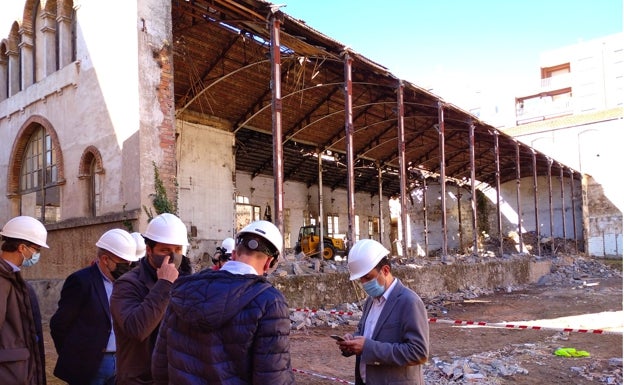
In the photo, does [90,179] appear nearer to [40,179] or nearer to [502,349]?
[40,179]

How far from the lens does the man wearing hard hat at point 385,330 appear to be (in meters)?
2.88

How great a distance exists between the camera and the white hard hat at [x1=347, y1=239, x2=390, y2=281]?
10.1 ft

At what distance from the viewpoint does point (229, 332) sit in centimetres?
198

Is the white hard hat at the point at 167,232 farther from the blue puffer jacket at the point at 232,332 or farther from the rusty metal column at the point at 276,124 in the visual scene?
the rusty metal column at the point at 276,124

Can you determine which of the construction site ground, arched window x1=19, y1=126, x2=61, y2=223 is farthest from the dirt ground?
arched window x1=19, y1=126, x2=61, y2=223

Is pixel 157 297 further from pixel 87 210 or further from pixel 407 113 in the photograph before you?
pixel 407 113

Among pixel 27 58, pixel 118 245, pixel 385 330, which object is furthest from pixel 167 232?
pixel 27 58

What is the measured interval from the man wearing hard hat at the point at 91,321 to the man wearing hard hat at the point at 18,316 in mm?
169

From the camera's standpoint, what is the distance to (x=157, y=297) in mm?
2703

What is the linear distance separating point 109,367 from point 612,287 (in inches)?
860

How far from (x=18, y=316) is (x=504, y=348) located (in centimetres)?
776

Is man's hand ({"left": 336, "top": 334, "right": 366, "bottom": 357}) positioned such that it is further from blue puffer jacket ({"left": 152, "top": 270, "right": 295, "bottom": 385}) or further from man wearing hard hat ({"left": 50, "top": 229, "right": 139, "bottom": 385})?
man wearing hard hat ({"left": 50, "top": 229, "right": 139, "bottom": 385})

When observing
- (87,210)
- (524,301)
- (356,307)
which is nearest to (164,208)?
(87,210)

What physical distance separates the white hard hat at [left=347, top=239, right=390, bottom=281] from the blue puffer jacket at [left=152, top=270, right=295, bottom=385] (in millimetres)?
1086
